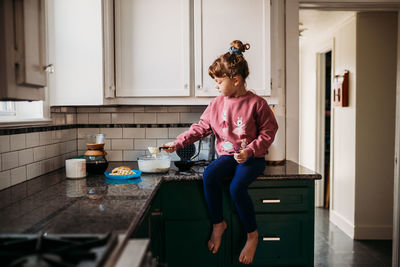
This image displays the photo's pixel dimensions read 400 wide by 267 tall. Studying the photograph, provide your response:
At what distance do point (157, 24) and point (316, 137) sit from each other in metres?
3.38

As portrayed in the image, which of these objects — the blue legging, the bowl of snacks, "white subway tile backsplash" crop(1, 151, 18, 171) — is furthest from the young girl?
"white subway tile backsplash" crop(1, 151, 18, 171)

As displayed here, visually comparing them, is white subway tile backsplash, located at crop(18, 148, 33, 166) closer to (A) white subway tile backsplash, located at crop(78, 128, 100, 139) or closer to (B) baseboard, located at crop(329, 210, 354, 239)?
(A) white subway tile backsplash, located at crop(78, 128, 100, 139)

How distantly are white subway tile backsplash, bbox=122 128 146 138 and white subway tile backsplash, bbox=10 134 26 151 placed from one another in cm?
91

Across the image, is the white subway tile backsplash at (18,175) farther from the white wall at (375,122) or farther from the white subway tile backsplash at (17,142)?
the white wall at (375,122)

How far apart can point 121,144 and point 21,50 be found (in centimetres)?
170

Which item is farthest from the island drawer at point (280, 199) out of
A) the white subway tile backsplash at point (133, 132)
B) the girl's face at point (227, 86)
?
the white subway tile backsplash at point (133, 132)

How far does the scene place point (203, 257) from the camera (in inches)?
91.7

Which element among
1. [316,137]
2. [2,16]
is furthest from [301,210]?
[316,137]

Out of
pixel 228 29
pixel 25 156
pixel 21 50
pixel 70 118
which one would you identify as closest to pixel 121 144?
pixel 70 118

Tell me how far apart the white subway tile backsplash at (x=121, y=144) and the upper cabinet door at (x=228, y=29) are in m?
0.77

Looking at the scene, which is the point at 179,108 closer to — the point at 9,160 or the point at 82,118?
the point at 82,118

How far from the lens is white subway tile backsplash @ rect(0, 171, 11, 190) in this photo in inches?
74.6

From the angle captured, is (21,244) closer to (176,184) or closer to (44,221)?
(44,221)

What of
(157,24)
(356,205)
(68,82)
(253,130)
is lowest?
(356,205)
